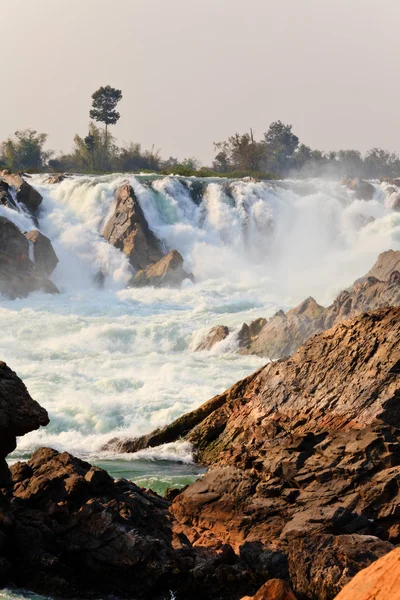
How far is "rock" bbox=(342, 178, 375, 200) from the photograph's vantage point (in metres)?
68.3

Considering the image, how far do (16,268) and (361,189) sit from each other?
35871 mm

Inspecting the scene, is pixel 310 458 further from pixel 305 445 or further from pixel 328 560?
pixel 328 560

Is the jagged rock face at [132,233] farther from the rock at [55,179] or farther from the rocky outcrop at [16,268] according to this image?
the rock at [55,179]

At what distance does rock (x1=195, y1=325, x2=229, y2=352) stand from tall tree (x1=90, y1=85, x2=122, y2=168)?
2599 inches

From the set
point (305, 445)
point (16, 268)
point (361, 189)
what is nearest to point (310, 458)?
point (305, 445)

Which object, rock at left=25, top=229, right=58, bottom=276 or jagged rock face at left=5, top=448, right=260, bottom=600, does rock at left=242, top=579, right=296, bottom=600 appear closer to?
jagged rock face at left=5, top=448, right=260, bottom=600

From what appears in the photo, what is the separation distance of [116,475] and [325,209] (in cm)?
4773

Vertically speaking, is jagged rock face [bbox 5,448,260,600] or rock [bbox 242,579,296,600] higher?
rock [bbox 242,579,296,600]

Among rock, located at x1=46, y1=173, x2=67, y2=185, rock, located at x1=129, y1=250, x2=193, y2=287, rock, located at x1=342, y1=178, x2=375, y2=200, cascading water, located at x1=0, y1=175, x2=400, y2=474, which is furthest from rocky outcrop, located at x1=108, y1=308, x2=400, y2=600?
rock, located at x1=342, y1=178, x2=375, y2=200

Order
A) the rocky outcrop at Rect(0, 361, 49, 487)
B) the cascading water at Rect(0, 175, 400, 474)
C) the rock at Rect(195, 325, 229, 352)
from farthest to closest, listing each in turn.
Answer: the rock at Rect(195, 325, 229, 352)
the cascading water at Rect(0, 175, 400, 474)
the rocky outcrop at Rect(0, 361, 49, 487)

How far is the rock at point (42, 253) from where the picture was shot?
45938mm

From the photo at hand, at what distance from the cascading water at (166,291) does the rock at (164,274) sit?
2.33ft

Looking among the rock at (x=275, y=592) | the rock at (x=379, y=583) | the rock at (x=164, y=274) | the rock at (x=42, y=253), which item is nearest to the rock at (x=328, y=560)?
the rock at (x=275, y=592)

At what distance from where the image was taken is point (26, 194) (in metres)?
52.6
